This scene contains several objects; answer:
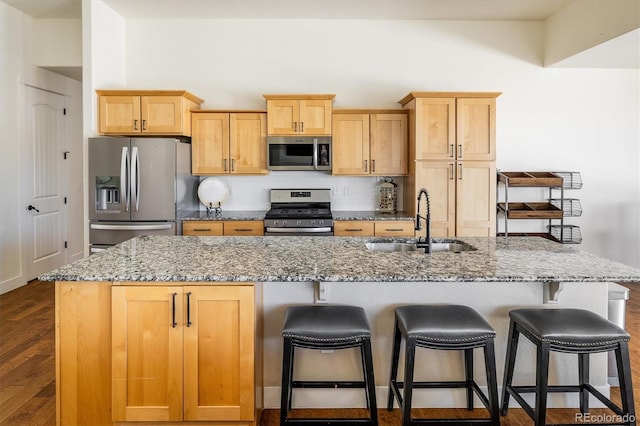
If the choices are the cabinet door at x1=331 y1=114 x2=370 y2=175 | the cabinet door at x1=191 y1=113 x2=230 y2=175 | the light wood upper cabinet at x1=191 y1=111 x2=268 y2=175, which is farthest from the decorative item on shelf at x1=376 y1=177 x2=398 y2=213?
the cabinet door at x1=191 y1=113 x2=230 y2=175

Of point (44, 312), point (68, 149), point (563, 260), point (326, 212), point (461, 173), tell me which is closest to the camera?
point (563, 260)

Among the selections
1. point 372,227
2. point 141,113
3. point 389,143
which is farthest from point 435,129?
point 141,113

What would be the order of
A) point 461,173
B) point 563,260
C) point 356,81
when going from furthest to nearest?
point 356,81
point 461,173
point 563,260

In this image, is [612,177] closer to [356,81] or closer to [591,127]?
[591,127]

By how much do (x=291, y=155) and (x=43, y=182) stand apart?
3070 millimetres

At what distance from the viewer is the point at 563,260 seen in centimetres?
227

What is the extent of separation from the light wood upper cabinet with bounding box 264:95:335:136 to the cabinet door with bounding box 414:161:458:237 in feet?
3.38

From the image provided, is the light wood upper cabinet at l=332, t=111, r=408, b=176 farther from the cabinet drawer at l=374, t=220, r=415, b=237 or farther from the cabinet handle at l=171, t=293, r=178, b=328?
the cabinet handle at l=171, t=293, r=178, b=328

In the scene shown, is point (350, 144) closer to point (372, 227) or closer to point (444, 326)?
point (372, 227)

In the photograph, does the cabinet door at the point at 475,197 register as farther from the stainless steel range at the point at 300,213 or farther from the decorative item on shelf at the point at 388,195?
the stainless steel range at the point at 300,213

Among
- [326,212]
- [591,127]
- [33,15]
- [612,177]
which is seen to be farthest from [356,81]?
[33,15]

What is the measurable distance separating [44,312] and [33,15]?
10.6 feet

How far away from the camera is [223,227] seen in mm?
4434

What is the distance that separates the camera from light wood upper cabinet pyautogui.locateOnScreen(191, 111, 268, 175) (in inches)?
181
